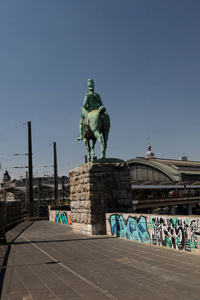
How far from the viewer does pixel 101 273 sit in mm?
7828

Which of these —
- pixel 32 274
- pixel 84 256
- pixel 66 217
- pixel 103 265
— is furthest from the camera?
pixel 66 217

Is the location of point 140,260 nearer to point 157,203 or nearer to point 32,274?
point 32,274

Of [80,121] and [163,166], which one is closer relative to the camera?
[80,121]

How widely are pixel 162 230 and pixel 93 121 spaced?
24.7ft

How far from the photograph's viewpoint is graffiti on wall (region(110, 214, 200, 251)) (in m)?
9.70

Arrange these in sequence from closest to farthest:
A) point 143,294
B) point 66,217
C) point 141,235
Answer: point 143,294
point 141,235
point 66,217

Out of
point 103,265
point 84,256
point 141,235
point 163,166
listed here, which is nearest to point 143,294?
point 103,265

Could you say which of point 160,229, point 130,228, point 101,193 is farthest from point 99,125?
point 160,229

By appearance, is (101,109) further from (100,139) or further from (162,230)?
(162,230)

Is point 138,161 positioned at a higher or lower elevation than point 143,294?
higher

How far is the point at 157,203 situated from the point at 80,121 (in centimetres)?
3142

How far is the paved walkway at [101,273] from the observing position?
6125 mm

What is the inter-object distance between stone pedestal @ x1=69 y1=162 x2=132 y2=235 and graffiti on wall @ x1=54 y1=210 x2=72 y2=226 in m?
9.61

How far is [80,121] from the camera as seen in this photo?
1836 cm
